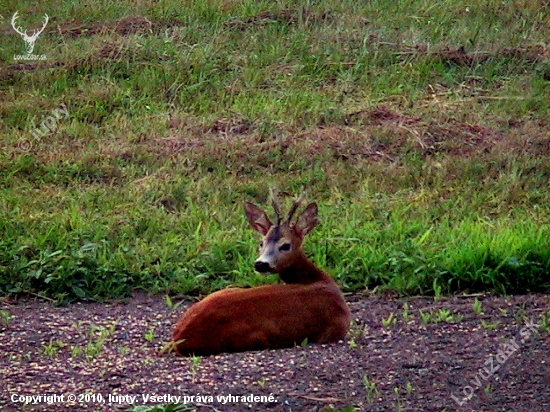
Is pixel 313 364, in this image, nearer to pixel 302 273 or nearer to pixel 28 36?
pixel 302 273

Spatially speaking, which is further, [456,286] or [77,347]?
[456,286]

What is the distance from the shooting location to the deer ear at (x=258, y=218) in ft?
25.1

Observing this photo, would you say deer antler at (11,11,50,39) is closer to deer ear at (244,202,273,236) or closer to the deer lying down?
deer ear at (244,202,273,236)

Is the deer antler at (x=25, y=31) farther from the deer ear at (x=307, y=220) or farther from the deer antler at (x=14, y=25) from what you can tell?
the deer ear at (x=307, y=220)

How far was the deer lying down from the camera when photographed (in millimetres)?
6543

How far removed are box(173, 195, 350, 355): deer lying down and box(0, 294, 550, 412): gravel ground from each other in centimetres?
10

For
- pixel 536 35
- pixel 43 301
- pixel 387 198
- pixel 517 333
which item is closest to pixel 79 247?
pixel 43 301

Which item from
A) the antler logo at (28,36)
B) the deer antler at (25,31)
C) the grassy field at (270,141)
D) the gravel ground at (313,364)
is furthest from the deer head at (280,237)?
the deer antler at (25,31)

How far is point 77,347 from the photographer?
22.6ft

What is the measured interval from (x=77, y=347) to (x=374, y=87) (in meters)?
6.19

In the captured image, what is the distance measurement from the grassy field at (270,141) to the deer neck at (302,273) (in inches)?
40.4

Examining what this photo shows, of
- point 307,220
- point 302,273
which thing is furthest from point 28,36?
point 302,273

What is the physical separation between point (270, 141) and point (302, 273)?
3993mm

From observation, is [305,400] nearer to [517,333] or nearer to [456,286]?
[517,333]
